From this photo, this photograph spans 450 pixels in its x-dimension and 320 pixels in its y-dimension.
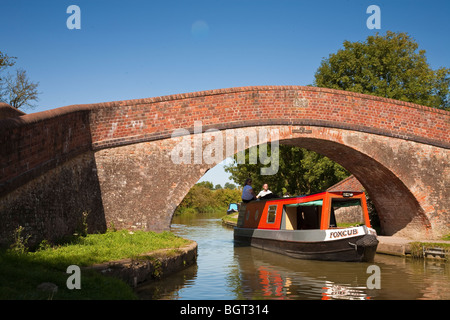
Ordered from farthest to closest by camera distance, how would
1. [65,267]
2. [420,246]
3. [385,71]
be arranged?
[385,71]
[420,246]
[65,267]

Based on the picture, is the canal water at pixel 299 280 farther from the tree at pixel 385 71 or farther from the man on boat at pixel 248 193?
the tree at pixel 385 71

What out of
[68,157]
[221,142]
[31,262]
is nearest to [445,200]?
[221,142]

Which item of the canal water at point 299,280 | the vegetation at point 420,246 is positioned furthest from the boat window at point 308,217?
the vegetation at point 420,246

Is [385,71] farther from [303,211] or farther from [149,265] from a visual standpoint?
[149,265]

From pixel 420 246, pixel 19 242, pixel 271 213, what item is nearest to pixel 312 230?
pixel 271 213

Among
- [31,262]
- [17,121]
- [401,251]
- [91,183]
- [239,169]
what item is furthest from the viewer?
[239,169]

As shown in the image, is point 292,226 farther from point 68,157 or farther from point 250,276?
point 68,157

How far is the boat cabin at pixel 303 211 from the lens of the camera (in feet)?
34.5

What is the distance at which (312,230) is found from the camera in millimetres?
10570

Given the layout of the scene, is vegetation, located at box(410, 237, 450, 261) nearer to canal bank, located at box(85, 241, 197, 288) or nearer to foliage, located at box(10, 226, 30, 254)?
canal bank, located at box(85, 241, 197, 288)

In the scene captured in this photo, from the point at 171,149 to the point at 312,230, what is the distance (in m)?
4.02

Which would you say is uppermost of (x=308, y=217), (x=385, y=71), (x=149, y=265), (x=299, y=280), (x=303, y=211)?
(x=385, y=71)

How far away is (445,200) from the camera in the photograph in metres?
12.1

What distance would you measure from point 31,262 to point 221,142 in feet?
18.9
